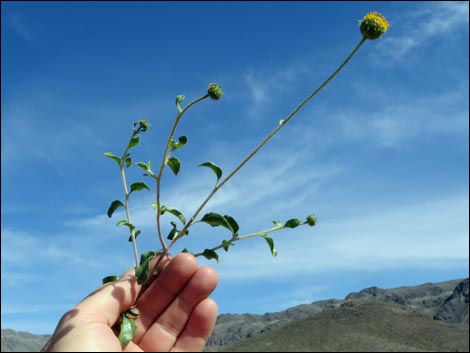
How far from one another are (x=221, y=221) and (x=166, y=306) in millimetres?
786

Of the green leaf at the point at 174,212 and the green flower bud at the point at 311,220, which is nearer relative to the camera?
the green leaf at the point at 174,212

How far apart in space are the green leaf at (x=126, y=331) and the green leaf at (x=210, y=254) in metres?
0.66

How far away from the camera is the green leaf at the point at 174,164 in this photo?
137 inches

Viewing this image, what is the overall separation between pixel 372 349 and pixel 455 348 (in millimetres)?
5252

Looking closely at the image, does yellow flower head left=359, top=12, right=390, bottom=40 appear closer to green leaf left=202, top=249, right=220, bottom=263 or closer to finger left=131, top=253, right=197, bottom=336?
green leaf left=202, top=249, right=220, bottom=263

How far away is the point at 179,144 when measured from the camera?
3533 mm

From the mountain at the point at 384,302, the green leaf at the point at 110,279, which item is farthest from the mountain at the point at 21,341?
the green leaf at the point at 110,279

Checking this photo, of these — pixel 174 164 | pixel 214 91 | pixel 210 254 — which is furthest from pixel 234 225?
pixel 214 91

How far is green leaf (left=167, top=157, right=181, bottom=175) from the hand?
61 centimetres

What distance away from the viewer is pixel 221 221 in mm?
3492

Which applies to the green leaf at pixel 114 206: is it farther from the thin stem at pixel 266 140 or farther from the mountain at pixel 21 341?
the mountain at pixel 21 341

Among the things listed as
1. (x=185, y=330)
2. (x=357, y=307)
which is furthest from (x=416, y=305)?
(x=185, y=330)

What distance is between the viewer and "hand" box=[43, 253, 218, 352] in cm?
348

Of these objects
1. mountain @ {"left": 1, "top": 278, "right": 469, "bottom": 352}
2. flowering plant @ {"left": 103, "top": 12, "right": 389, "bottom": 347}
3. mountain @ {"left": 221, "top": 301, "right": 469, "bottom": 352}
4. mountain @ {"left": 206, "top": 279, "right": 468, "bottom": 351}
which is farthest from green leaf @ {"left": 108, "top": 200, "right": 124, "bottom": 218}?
mountain @ {"left": 206, "top": 279, "right": 468, "bottom": 351}
